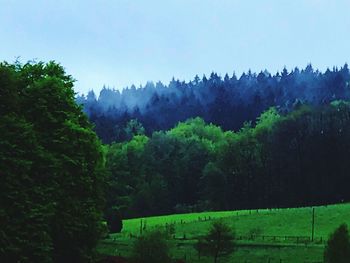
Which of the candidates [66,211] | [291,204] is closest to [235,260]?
[66,211]

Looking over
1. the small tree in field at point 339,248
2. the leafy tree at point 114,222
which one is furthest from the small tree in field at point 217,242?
the leafy tree at point 114,222

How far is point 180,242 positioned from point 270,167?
75907 millimetres

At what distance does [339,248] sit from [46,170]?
25373 mm

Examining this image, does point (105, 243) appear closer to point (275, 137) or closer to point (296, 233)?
point (296, 233)

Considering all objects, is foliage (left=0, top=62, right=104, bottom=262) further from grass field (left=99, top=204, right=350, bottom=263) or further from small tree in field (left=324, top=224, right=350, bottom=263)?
grass field (left=99, top=204, right=350, bottom=263)

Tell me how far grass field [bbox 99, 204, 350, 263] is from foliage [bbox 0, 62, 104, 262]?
2458cm

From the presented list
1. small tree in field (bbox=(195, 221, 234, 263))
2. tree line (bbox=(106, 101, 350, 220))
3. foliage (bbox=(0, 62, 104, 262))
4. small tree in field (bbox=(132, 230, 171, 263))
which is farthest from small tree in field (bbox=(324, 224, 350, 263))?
tree line (bbox=(106, 101, 350, 220))

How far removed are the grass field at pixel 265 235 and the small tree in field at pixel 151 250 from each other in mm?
15719

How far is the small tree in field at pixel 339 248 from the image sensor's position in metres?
56.1

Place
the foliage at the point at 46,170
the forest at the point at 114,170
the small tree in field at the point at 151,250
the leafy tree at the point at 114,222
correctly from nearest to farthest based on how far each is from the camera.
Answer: the foliage at the point at 46,170 → the forest at the point at 114,170 → the small tree in field at the point at 151,250 → the leafy tree at the point at 114,222

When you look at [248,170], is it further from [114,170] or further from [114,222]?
[114,222]

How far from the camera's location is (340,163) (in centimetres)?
15112

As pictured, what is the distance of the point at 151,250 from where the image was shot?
56.1 metres

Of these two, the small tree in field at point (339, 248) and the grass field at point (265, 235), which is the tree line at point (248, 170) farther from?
the small tree in field at point (339, 248)
